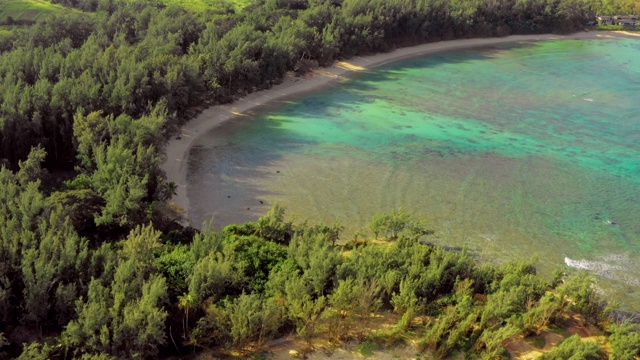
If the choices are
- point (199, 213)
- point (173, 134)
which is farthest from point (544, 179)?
point (173, 134)

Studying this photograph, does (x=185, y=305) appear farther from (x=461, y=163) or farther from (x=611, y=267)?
(x=461, y=163)

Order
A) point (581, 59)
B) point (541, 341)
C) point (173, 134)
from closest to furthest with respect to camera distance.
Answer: point (541, 341)
point (173, 134)
point (581, 59)

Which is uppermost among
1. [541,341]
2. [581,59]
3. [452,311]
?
[581,59]

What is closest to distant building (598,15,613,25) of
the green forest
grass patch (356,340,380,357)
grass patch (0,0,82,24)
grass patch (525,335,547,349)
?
the green forest

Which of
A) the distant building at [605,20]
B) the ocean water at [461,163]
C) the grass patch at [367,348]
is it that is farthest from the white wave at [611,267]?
the distant building at [605,20]

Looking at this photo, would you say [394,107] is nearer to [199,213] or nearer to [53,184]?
[199,213]

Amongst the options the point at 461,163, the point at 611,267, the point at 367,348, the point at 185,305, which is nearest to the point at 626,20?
the point at 461,163

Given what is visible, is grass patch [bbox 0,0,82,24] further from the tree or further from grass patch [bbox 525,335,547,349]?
grass patch [bbox 525,335,547,349]
